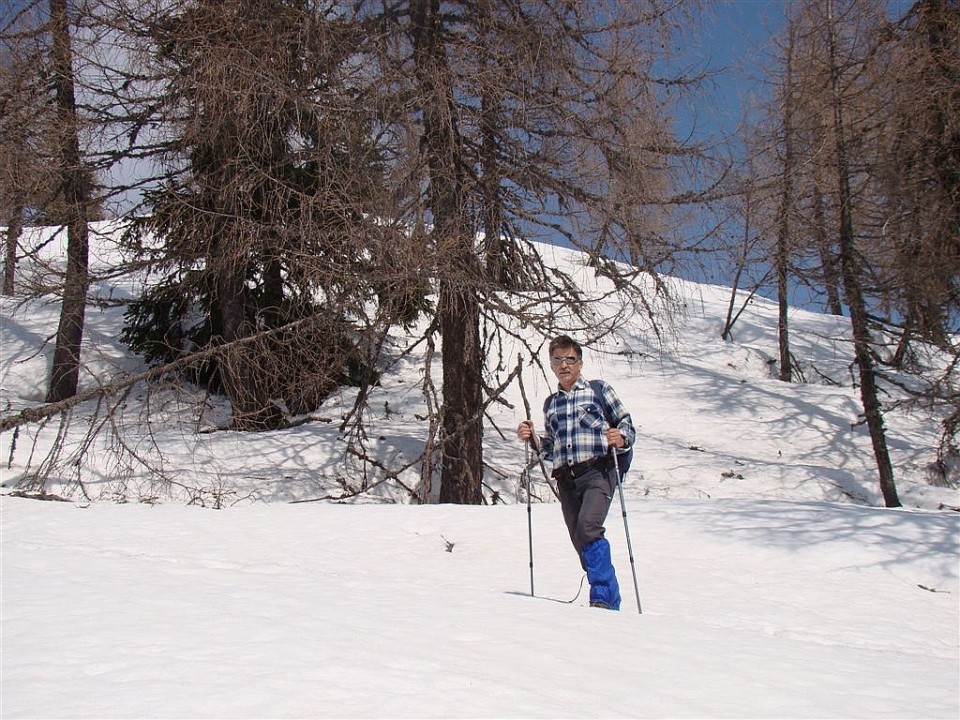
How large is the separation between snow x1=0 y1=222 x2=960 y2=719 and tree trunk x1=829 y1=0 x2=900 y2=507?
79cm

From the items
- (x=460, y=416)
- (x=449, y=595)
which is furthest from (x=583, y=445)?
(x=460, y=416)

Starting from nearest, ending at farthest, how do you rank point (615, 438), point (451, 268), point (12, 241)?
1. point (615, 438)
2. point (451, 268)
3. point (12, 241)

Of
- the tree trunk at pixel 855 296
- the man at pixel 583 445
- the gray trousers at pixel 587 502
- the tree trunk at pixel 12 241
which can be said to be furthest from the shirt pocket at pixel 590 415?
the tree trunk at pixel 12 241

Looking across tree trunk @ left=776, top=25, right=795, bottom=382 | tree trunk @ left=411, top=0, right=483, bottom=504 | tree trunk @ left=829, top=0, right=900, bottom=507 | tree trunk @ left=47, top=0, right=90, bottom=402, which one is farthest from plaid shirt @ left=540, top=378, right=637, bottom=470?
tree trunk @ left=829, top=0, right=900, bottom=507

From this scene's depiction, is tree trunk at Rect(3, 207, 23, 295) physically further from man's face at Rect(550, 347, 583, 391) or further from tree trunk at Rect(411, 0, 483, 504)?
man's face at Rect(550, 347, 583, 391)

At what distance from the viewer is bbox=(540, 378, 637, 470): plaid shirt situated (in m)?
5.46

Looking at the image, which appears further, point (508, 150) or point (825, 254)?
point (825, 254)

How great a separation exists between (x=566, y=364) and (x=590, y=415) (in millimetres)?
378

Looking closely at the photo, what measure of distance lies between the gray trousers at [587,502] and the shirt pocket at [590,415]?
0.30 meters

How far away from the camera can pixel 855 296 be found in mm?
12781

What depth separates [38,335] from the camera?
15.7m

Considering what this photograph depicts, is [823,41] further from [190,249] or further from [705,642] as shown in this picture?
[705,642]

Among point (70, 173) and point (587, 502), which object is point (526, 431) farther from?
point (70, 173)

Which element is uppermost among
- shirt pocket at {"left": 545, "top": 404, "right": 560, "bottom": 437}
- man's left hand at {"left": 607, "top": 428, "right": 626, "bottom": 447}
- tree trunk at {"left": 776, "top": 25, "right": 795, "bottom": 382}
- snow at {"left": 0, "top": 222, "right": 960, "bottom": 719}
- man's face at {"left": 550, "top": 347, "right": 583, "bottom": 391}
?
tree trunk at {"left": 776, "top": 25, "right": 795, "bottom": 382}
